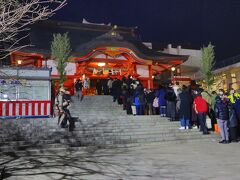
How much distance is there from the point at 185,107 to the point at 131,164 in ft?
18.8

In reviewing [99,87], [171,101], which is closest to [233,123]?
[171,101]

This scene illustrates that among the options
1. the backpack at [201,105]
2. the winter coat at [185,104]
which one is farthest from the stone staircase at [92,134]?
the backpack at [201,105]

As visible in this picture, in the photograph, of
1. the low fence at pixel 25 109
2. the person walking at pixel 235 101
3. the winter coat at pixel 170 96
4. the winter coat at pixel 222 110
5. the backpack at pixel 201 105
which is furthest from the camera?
the winter coat at pixel 170 96

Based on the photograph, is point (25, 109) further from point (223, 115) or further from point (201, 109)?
point (223, 115)

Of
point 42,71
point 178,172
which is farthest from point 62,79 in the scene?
point 178,172

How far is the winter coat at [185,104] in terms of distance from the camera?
12188mm

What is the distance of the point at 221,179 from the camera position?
564 centimetres

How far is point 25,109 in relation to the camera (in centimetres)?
1328

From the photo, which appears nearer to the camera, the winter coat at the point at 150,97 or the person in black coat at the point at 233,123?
the person in black coat at the point at 233,123

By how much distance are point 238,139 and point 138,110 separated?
5.49 meters

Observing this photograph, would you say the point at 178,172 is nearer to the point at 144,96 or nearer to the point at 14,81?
the point at 144,96

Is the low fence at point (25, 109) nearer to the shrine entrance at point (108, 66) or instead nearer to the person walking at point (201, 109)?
the person walking at point (201, 109)

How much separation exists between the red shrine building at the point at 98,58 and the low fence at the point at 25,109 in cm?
872

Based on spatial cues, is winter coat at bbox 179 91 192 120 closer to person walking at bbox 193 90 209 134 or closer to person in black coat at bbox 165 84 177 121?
person walking at bbox 193 90 209 134
